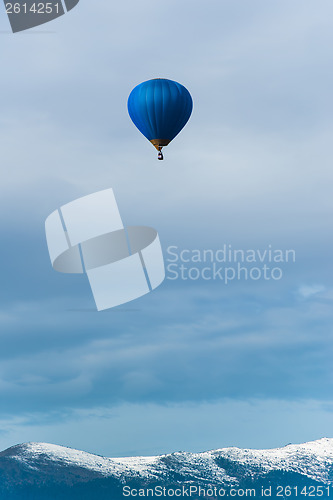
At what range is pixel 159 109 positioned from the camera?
8181 cm

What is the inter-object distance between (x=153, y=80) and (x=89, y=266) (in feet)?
112

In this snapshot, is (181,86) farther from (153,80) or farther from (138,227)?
(138,227)

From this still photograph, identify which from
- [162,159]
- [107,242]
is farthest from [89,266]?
[162,159]

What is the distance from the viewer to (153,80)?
83.0 metres

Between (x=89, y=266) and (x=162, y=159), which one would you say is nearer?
(x=162, y=159)

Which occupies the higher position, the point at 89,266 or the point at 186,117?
the point at 186,117

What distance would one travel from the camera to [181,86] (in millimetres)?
83938

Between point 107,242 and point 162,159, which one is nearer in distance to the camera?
point 162,159

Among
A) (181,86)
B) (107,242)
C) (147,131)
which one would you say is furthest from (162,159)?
(107,242)

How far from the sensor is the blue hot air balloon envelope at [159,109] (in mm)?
81812

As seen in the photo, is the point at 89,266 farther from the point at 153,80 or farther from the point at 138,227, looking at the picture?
the point at 153,80

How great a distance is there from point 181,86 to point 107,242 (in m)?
30.6

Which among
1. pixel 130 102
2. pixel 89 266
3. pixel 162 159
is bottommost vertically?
pixel 89 266

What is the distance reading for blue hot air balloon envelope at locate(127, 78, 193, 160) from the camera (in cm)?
8181
